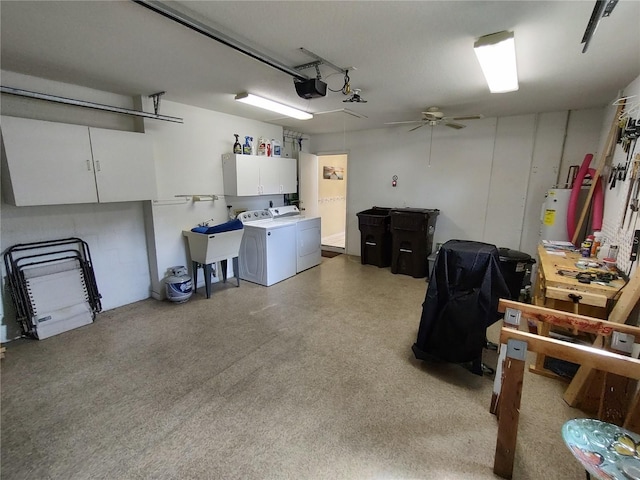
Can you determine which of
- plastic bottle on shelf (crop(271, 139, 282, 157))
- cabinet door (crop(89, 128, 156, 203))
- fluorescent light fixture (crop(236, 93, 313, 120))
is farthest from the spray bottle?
cabinet door (crop(89, 128, 156, 203))

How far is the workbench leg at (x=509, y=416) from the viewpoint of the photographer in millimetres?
1480

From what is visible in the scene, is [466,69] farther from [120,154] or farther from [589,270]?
[120,154]

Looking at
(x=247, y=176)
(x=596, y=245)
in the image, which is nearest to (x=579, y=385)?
(x=596, y=245)

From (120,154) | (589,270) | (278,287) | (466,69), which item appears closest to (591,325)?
(589,270)

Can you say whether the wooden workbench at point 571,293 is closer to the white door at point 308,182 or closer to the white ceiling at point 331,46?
the white ceiling at point 331,46

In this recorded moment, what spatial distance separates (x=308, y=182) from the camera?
19.7ft

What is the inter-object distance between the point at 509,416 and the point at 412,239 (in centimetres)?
336

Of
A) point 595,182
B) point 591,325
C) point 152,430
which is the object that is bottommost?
point 152,430

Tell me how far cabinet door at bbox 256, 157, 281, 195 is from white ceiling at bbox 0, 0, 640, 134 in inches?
57.9

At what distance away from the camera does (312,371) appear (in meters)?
2.42

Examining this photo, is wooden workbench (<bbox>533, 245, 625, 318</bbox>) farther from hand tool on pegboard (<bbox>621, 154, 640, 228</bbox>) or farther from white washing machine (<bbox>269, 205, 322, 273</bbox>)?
white washing machine (<bbox>269, 205, 322, 273</bbox>)

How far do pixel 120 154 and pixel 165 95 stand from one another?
0.88m

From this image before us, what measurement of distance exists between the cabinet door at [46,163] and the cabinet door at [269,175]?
2.26 meters

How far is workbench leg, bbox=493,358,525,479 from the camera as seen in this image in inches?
58.3
